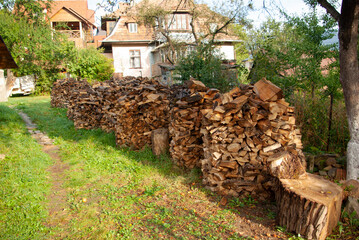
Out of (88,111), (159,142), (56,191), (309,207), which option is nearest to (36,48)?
(88,111)

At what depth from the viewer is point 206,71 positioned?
8.17 meters

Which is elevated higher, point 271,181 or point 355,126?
point 355,126

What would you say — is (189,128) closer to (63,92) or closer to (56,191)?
(56,191)

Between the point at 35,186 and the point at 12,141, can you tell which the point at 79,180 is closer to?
the point at 35,186

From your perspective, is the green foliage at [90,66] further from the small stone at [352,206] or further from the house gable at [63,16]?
the small stone at [352,206]

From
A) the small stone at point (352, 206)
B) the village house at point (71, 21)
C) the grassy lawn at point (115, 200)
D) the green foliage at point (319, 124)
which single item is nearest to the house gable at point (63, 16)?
the village house at point (71, 21)

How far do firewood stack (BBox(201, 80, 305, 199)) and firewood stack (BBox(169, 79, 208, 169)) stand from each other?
88cm

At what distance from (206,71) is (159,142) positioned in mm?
3241

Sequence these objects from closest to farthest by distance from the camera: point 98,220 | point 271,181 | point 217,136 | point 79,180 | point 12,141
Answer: point 98,220 < point 271,181 < point 217,136 < point 79,180 < point 12,141

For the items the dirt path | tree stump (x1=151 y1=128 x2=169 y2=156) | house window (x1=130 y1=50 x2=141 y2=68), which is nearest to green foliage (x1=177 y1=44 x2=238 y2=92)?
tree stump (x1=151 y1=128 x2=169 y2=156)

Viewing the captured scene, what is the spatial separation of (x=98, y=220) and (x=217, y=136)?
215cm

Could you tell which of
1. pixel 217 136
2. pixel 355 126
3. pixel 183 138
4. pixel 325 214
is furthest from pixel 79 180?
pixel 355 126

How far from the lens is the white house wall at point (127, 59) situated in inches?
993

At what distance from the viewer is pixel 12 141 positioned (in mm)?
7559
